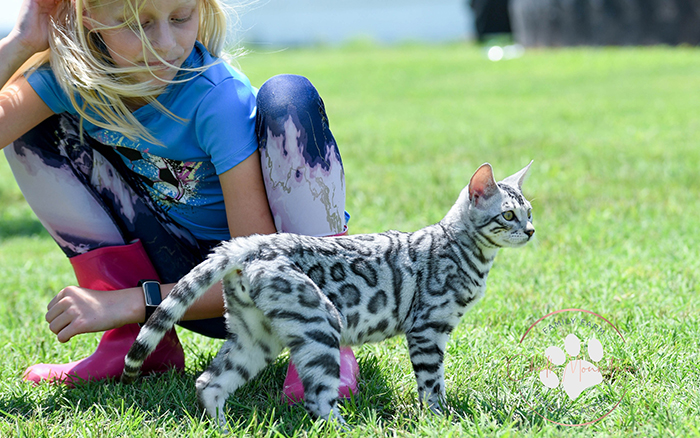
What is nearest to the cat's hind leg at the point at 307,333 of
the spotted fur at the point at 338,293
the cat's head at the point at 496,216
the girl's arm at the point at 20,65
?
the spotted fur at the point at 338,293

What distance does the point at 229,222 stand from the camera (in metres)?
2.55

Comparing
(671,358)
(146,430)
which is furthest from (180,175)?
(671,358)

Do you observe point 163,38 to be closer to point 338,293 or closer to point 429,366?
point 338,293

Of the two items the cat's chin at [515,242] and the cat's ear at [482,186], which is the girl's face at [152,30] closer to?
the cat's ear at [482,186]

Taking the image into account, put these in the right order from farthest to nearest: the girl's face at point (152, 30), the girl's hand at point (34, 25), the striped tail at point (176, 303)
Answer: the girl's hand at point (34, 25) → the girl's face at point (152, 30) → the striped tail at point (176, 303)

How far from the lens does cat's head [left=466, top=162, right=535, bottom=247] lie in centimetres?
242

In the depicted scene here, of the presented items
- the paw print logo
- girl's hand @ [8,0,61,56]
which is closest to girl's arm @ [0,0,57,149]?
girl's hand @ [8,0,61,56]

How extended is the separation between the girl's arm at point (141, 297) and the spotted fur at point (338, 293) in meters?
0.26

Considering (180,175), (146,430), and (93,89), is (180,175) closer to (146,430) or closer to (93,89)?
(93,89)

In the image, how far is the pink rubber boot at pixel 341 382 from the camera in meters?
2.38

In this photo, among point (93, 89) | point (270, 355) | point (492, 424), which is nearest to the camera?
point (492, 424)

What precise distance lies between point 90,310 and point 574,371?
1.73 m

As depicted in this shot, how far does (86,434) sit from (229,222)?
2.84ft

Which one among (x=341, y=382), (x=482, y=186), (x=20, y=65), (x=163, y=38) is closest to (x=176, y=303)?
(x=341, y=382)
